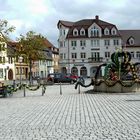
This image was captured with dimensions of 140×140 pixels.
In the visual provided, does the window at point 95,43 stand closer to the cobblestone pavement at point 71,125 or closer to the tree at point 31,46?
the tree at point 31,46

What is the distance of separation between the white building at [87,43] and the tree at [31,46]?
3992 cm

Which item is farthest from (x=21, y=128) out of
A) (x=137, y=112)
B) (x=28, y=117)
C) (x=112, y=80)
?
(x=112, y=80)

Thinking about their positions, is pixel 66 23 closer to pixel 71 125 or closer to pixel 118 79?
pixel 118 79

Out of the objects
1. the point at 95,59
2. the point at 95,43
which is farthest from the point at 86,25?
the point at 95,59

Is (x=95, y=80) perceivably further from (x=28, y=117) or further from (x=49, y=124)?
(x=49, y=124)

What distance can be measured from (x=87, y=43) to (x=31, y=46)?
4326 cm

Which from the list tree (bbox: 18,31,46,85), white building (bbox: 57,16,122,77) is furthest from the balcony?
tree (bbox: 18,31,46,85)

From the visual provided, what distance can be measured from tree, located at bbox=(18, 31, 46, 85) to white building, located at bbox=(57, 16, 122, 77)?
39920 mm

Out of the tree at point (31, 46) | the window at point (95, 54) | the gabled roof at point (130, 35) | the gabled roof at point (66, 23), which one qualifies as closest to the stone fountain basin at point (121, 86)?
the tree at point (31, 46)

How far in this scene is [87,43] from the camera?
96.0 m

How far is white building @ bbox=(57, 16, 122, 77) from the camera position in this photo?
9556 cm

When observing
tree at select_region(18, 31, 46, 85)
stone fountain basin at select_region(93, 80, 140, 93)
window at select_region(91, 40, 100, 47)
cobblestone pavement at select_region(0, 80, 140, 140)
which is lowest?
cobblestone pavement at select_region(0, 80, 140, 140)

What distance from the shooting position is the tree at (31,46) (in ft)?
175

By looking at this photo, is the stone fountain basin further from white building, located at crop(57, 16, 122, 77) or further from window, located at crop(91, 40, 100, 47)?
window, located at crop(91, 40, 100, 47)
